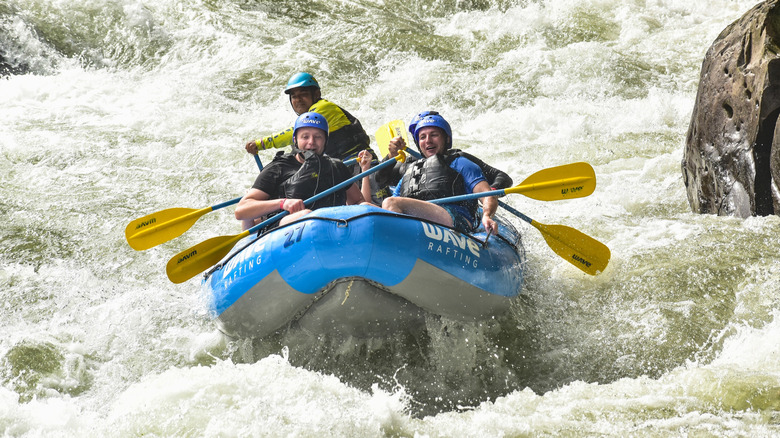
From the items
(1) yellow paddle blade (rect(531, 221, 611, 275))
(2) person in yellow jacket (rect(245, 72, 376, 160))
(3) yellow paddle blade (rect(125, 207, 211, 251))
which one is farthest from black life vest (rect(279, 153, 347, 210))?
(1) yellow paddle blade (rect(531, 221, 611, 275))

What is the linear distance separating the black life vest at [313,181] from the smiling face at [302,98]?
1.52 meters

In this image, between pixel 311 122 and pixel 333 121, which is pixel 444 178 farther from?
pixel 333 121

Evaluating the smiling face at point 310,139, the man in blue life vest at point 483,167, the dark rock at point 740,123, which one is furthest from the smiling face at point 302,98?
the dark rock at point 740,123

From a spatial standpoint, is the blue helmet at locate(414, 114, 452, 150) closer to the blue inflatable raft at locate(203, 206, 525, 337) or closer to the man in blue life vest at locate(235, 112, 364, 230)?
the man in blue life vest at locate(235, 112, 364, 230)

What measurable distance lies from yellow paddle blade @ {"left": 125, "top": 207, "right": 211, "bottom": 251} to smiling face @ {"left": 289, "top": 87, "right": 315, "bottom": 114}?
1714 mm

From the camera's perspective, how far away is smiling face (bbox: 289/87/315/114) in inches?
238

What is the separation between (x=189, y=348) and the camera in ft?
13.8

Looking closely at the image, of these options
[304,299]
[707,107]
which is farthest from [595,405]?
[707,107]

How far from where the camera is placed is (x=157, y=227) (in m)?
4.67

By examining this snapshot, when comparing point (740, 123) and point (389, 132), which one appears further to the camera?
point (389, 132)

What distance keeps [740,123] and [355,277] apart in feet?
10.7

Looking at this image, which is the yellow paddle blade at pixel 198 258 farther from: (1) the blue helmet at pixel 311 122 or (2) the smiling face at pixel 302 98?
(2) the smiling face at pixel 302 98

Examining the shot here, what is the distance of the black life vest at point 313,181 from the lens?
4.58 meters

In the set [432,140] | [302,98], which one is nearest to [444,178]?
[432,140]
